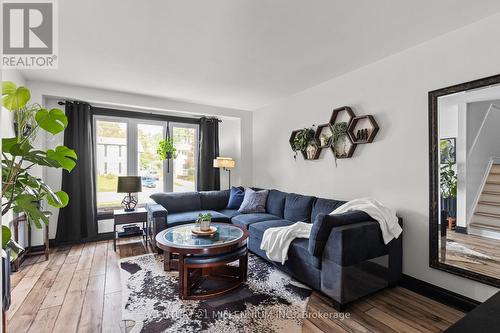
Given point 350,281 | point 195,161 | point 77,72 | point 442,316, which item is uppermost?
point 77,72

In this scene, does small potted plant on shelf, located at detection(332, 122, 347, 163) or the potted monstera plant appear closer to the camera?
the potted monstera plant

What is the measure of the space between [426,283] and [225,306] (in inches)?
78.8

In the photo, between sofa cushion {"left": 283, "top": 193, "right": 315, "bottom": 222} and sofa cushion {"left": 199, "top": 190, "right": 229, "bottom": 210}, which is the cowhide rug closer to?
sofa cushion {"left": 283, "top": 193, "right": 315, "bottom": 222}

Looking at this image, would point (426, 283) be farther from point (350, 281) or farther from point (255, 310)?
point (255, 310)

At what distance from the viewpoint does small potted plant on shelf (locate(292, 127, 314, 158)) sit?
150 inches

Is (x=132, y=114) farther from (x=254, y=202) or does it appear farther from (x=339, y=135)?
(x=339, y=135)

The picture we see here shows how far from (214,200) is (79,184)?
7.29ft

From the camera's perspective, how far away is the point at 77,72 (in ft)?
10.6

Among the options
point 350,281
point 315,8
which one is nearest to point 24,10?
point 315,8

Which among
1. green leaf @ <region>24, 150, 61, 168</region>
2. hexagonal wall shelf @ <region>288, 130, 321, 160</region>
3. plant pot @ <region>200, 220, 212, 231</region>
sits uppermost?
hexagonal wall shelf @ <region>288, 130, 321, 160</region>

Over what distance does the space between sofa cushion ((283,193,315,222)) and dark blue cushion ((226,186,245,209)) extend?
3.52 feet

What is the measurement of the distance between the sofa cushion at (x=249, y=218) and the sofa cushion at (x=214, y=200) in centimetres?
80

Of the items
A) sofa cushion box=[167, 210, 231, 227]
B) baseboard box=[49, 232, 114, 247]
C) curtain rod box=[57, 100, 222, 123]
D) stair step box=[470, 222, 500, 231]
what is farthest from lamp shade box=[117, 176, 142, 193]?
stair step box=[470, 222, 500, 231]

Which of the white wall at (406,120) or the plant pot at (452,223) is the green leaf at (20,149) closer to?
the white wall at (406,120)
